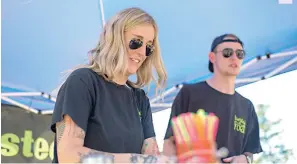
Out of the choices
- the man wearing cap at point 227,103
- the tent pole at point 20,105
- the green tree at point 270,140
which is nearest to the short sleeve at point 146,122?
the man wearing cap at point 227,103

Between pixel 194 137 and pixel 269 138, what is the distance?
0.94m

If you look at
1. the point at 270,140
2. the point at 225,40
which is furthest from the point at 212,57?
the point at 270,140

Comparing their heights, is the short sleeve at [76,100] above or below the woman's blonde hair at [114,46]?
below

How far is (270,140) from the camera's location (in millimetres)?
1744

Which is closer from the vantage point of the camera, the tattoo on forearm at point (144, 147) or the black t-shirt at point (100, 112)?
the black t-shirt at point (100, 112)

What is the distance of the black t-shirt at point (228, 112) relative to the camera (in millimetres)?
1359

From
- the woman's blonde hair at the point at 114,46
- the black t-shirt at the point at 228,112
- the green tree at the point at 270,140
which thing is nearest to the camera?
the woman's blonde hair at the point at 114,46

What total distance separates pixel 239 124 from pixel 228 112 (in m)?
0.05

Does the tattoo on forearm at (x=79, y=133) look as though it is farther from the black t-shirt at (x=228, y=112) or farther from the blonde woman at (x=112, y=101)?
the black t-shirt at (x=228, y=112)

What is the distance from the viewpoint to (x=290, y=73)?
183cm

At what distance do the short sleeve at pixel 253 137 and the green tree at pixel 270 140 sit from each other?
0.11m

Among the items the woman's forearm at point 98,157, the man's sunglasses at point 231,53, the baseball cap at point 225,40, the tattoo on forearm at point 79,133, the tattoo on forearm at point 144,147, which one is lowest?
the tattoo on forearm at point 144,147

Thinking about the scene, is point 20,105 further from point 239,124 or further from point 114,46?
point 114,46

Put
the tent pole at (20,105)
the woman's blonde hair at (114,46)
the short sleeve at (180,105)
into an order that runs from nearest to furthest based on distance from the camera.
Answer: the woman's blonde hair at (114,46) → the short sleeve at (180,105) → the tent pole at (20,105)
